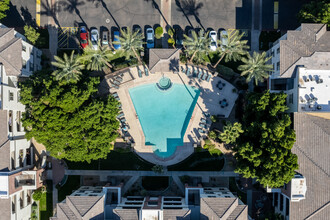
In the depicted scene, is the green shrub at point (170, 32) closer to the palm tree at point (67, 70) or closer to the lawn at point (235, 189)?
the palm tree at point (67, 70)

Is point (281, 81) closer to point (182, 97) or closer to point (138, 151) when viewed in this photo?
point (182, 97)

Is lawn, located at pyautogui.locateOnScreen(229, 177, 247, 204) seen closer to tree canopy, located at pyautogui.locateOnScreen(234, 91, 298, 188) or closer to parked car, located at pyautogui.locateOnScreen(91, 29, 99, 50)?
tree canopy, located at pyautogui.locateOnScreen(234, 91, 298, 188)

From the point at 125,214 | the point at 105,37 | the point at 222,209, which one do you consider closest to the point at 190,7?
the point at 105,37

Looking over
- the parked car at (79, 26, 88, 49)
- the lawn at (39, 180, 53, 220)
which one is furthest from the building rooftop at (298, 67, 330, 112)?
the lawn at (39, 180, 53, 220)

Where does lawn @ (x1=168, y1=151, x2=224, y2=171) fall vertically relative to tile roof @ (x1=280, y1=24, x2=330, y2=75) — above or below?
below

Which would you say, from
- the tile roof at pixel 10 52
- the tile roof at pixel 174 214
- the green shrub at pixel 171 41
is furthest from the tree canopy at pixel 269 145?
the tile roof at pixel 10 52

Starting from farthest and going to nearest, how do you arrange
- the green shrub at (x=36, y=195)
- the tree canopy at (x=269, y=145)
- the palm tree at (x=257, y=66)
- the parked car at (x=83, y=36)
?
the parked car at (x=83, y=36) < the green shrub at (x=36, y=195) < the palm tree at (x=257, y=66) < the tree canopy at (x=269, y=145)

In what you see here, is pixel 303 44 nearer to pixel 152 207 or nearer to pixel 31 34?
pixel 152 207
